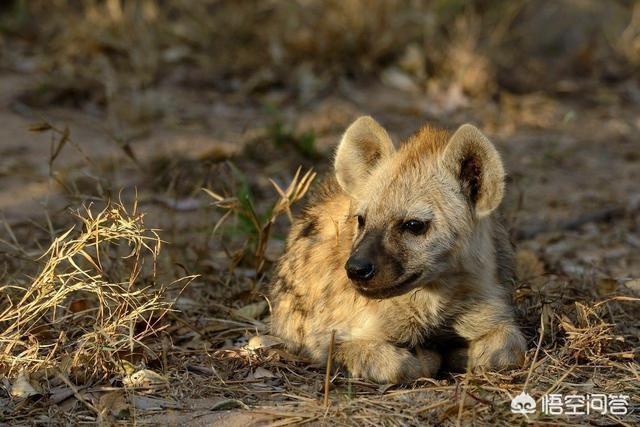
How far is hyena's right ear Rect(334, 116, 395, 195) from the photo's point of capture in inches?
158

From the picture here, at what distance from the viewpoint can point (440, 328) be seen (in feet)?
12.8

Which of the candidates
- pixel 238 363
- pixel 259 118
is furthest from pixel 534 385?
pixel 259 118

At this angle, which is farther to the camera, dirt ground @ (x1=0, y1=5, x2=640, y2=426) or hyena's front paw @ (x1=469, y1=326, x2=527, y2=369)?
hyena's front paw @ (x1=469, y1=326, x2=527, y2=369)

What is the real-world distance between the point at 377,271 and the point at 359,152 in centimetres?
72

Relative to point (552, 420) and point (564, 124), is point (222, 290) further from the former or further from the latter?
point (564, 124)

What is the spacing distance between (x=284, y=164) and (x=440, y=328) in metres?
3.38

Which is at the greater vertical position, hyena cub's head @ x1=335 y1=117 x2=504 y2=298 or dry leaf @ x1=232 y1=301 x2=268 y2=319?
hyena cub's head @ x1=335 y1=117 x2=504 y2=298
